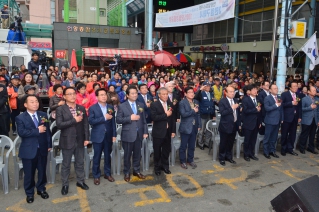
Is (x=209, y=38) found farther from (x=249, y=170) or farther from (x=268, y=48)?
(x=249, y=170)

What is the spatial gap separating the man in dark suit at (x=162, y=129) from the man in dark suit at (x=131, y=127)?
0.81 feet

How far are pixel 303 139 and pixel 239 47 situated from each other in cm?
1363

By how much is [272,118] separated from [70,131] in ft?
14.9

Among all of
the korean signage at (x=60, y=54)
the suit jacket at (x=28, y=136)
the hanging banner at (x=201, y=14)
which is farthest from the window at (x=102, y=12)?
the suit jacket at (x=28, y=136)

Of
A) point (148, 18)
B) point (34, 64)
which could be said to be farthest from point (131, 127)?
point (148, 18)

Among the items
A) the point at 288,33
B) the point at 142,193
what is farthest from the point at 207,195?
the point at 288,33

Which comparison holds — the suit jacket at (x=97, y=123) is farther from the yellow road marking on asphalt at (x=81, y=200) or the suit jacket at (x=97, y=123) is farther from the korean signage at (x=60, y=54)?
the korean signage at (x=60, y=54)

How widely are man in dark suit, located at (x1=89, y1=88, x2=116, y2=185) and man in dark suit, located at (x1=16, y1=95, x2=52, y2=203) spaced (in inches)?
31.4

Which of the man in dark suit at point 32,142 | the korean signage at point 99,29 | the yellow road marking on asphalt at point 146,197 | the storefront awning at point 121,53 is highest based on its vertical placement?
the korean signage at point 99,29

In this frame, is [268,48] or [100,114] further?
[268,48]

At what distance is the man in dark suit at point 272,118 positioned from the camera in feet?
20.4

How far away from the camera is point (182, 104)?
18.5 ft

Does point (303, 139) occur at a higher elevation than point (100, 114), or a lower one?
lower

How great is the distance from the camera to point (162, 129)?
5203 mm
